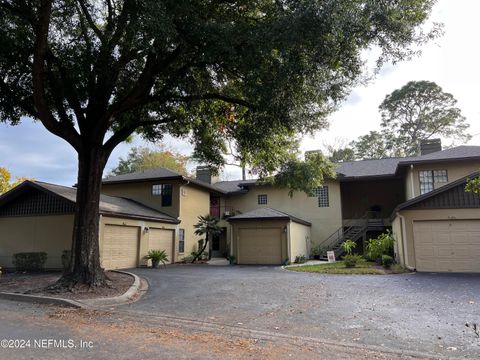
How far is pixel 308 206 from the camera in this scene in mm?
26547

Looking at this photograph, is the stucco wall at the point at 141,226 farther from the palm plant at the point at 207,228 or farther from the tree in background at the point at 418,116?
the tree in background at the point at 418,116

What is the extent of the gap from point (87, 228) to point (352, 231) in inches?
733

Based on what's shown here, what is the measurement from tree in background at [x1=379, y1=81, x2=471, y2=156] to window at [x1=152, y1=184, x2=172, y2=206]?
28.5 meters

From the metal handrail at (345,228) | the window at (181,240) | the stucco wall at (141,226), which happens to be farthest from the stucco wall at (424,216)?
the window at (181,240)

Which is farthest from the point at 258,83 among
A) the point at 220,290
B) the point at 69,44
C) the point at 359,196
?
the point at 359,196

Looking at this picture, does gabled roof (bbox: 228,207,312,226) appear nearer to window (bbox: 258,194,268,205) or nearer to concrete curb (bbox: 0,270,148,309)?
window (bbox: 258,194,268,205)

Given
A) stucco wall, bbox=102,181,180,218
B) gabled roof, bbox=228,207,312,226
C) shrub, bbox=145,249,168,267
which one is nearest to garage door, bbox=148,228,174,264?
shrub, bbox=145,249,168,267

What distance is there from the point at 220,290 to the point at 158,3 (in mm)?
7850

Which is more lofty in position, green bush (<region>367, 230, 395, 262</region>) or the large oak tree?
the large oak tree

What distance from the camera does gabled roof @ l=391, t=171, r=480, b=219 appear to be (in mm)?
15698

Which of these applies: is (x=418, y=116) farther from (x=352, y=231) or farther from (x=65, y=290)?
(x=65, y=290)

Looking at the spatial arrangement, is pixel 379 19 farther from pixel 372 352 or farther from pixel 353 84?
pixel 372 352

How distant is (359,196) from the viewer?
88.1ft

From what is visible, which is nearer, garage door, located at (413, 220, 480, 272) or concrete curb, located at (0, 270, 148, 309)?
concrete curb, located at (0, 270, 148, 309)
